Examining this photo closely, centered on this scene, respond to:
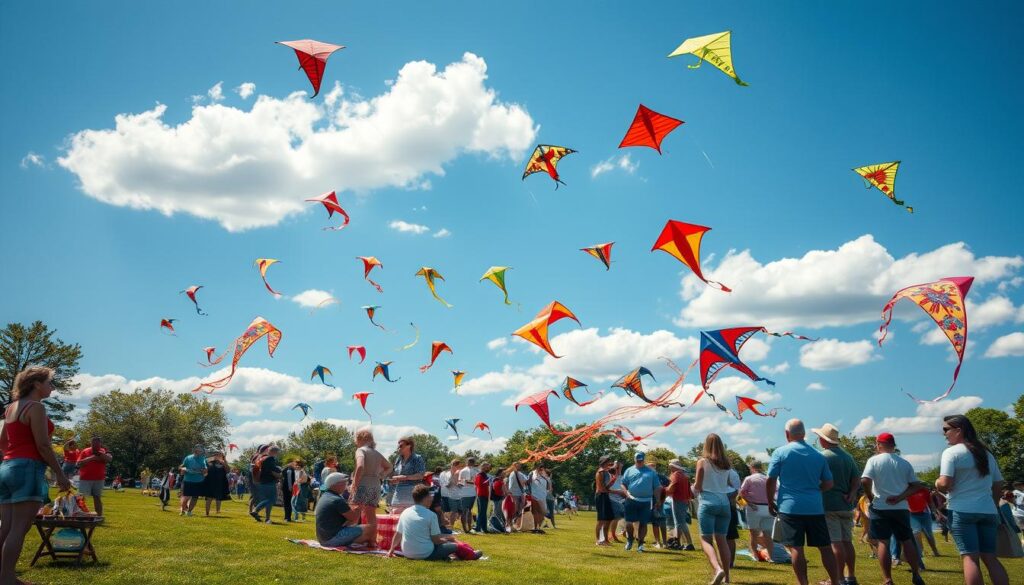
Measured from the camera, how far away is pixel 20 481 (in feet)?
15.9

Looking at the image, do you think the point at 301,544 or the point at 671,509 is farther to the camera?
the point at 671,509

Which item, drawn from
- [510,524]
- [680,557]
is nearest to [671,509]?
[680,557]

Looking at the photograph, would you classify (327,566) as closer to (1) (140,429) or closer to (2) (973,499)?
(2) (973,499)

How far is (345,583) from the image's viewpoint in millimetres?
6141

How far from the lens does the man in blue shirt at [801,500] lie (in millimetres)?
6016

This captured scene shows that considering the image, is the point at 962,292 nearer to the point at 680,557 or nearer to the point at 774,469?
the point at 774,469

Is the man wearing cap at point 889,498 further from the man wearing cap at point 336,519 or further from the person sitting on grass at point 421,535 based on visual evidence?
the man wearing cap at point 336,519

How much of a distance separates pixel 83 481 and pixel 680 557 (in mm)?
10785

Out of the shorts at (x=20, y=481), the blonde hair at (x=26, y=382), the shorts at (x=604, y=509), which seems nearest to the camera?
the shorts at (x=20, y=481)

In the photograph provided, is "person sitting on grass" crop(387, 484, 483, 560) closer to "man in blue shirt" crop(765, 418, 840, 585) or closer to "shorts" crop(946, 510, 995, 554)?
"man in blue shirt" crop(765, 418, 840, 585)

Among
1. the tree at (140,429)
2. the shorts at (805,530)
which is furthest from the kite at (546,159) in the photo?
the tree at (140,429)

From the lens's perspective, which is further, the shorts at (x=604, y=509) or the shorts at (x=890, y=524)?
the shorts at (x=604, y=509)

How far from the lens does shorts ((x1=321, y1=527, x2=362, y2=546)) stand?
8617 millimetres

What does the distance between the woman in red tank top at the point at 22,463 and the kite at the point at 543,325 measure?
9.33 m
